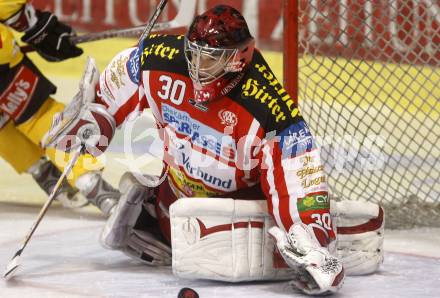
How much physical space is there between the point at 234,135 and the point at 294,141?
177 millimetres

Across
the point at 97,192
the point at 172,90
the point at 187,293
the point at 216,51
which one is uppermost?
the point at 216,51

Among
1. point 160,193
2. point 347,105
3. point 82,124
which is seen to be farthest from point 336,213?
point 347,105

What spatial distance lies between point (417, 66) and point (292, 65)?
30.7 inches

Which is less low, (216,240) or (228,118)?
(228,118)

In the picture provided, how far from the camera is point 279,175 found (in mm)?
3129

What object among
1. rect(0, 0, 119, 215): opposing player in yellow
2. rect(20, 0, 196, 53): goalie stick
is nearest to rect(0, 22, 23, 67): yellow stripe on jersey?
rect(0, 0, 119, 215): opposing player in yellow

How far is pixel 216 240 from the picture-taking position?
10.4 feet

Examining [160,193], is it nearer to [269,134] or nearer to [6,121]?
[269,134]

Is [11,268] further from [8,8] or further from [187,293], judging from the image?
[8,8]

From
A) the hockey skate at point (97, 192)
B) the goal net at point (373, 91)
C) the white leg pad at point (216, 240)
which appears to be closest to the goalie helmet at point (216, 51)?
the white leg pad at point (216, 240)

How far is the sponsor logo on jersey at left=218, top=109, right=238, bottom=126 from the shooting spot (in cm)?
316

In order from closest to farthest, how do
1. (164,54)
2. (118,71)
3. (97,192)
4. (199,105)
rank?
1. (199,105)
2. (164,54)
3. (118,71)
4. (97,192)

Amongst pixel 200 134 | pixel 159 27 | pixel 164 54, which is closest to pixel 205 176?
pixel 200 134

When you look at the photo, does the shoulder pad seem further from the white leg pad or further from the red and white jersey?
the white leg pad
